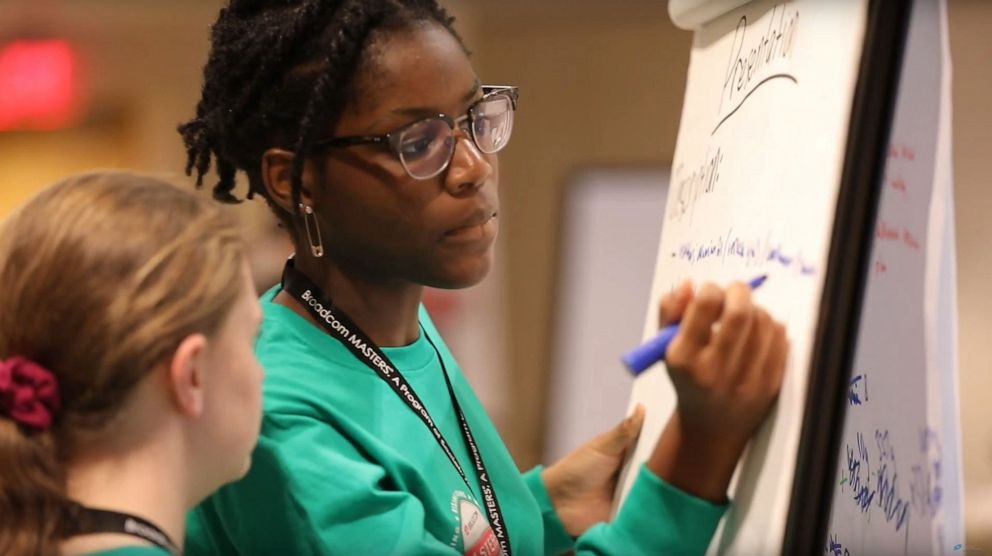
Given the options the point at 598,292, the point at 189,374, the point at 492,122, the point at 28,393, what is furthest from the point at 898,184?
A: the point at 598,292

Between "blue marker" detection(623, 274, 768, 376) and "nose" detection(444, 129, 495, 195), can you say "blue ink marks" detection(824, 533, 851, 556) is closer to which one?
"blue marker" detection(623, 274, 768, 376)

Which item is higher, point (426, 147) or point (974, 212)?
point (974, 212)

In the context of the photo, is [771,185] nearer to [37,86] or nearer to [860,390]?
[860,390]

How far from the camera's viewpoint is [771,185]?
1015 millimetres

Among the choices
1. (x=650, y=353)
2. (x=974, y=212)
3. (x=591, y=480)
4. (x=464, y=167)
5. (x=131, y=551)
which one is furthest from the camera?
(x=974, y=212)

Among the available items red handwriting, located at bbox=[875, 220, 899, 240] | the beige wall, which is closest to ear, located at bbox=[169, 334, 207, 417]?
red handwriting, located at bbox=[875, 220, 899, 240]

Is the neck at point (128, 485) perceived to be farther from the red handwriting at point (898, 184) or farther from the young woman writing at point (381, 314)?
the red handwriting at point (898, 184)

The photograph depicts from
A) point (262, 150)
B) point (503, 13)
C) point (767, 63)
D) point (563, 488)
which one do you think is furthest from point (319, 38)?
point (503, 13)

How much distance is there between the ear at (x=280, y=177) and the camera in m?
1.07

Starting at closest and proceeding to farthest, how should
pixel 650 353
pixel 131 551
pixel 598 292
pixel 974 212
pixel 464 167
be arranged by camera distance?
pixel 131 551 → pixel 650 353 → pixel 464 167 → pixel 974 212 → pixel 598 292

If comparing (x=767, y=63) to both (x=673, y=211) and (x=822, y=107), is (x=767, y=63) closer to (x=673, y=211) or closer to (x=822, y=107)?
(x=822, y=107)

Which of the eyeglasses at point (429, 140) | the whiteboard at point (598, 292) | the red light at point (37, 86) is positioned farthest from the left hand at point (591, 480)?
the red light at point (37, 86)

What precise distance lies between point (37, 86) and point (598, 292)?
1618mm

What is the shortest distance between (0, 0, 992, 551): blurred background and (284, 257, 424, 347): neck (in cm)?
121
